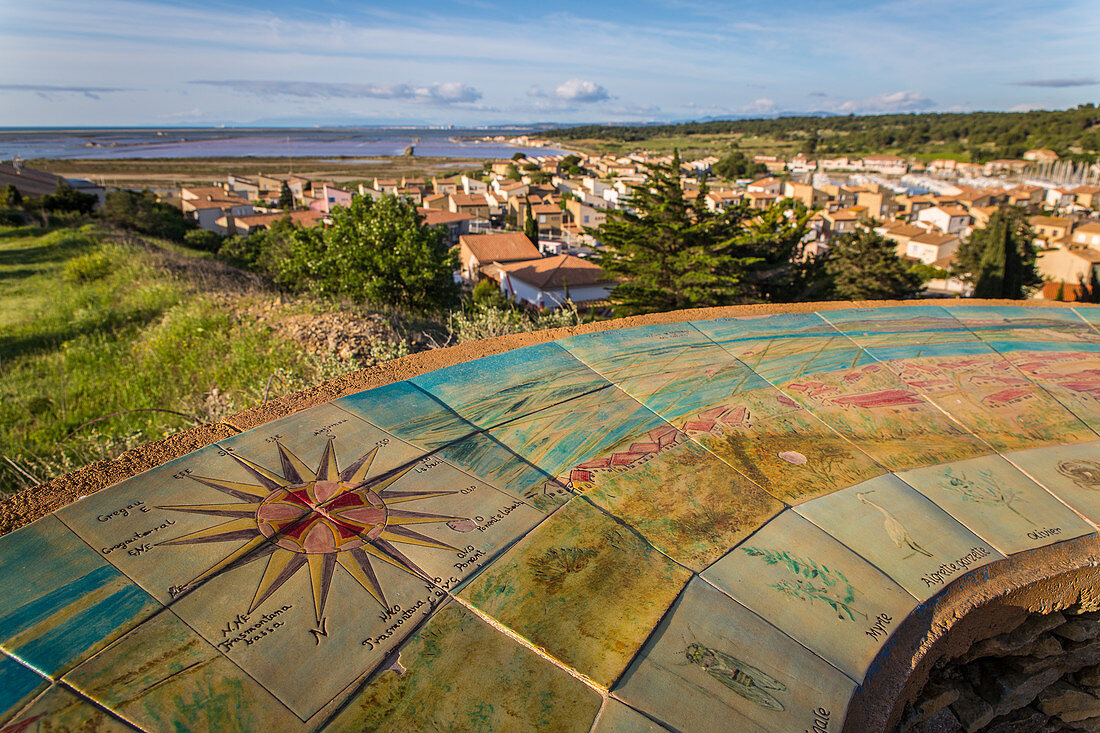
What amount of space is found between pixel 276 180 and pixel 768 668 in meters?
86.6

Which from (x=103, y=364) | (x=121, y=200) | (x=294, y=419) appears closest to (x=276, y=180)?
(x=121, y=200)

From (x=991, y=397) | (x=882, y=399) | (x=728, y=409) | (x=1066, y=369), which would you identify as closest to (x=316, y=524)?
(x=728, y=409)

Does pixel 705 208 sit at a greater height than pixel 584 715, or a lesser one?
greater

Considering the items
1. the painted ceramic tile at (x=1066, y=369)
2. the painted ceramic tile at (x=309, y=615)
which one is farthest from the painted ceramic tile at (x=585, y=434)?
the painted ceramic tile at (x=1066, y=369)

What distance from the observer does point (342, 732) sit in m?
2.29

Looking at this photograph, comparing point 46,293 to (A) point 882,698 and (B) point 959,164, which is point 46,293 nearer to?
(A) point 882,698

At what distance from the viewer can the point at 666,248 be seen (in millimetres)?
14398

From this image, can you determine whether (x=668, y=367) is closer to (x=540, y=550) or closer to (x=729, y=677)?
(x=540, y=550)

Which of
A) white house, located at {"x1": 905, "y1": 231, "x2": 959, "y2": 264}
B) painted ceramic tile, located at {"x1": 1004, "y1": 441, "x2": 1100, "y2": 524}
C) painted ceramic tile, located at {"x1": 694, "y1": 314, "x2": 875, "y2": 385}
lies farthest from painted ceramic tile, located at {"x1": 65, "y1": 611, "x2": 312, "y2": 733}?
white house, located at {"x1": 905, "y1": 231, "x2": 959, "y2": 264}

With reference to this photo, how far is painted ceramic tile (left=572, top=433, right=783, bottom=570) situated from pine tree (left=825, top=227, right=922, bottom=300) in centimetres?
1797

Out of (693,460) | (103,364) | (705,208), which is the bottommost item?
(103,364)

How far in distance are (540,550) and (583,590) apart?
1.13ft

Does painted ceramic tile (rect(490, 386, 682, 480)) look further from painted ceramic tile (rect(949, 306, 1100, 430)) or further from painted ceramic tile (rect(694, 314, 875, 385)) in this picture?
painted ceramic tile (rect(949, 306, 1100, 430))

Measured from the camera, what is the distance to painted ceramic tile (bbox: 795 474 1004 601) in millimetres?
3457
